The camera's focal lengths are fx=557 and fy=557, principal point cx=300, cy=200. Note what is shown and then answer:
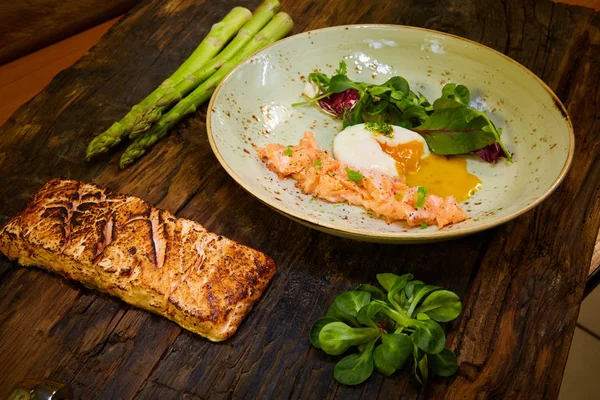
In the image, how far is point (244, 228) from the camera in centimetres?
327

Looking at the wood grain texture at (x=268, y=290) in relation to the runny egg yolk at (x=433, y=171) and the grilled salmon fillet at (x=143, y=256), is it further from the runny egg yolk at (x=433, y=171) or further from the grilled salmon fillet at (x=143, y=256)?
the runny egg yolk at (x=433, y=171)

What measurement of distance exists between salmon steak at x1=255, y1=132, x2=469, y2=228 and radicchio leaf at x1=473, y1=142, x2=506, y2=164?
0.53m

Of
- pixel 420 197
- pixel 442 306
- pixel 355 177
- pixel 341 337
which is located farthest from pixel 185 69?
pixel 442 306

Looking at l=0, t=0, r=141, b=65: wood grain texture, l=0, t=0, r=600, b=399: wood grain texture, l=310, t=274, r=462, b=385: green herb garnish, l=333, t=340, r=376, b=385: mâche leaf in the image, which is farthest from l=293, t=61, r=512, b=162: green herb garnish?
l=0, t=0, r=141, b=65: wood grain texture

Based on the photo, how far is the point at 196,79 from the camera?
4.04 meters

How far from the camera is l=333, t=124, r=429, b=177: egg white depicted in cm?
339

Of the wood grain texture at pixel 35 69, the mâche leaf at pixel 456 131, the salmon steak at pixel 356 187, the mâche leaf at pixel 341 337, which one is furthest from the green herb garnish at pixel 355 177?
the wood grain texture at pixel 35 69

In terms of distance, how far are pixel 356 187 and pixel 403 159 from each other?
17.8 inches

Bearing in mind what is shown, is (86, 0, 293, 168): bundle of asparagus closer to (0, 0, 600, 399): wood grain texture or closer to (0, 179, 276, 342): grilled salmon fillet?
(0, 0, 600, 399): wood grain texture

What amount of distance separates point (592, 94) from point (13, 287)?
13.4 feet

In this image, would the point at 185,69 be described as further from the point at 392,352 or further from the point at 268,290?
the point at 392,352

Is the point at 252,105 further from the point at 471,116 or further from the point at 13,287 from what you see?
the point at 13,287

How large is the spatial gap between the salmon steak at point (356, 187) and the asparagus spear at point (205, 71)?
0.79 m

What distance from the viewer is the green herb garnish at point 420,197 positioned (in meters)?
3.00
